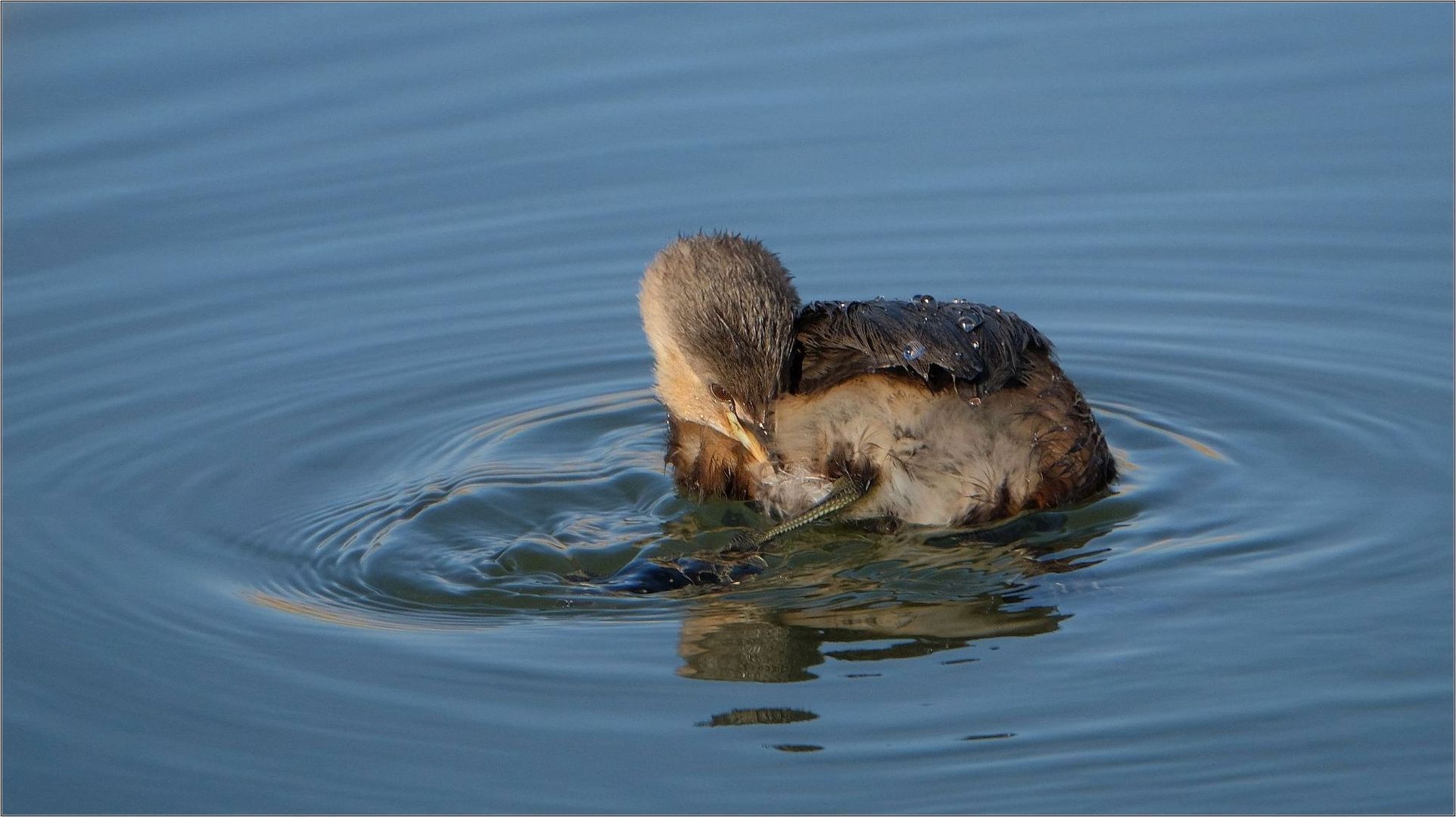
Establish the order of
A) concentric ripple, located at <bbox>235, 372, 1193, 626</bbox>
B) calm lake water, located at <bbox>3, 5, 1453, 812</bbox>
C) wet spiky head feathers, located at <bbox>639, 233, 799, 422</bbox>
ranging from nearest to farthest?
calm lake water, located at <bbox>3, 5, 1453, 812</bbox> < concentric ripple, located at <bbox>235, 372, 1193, 626</bbox> < wet spiky head feathers, located at <bbox>639, 233, 799, 422</bbox>

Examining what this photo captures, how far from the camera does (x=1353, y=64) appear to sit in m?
10.4

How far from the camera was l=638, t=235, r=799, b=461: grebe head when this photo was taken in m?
6.14

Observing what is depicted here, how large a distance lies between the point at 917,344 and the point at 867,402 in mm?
227

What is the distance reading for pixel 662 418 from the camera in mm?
7652

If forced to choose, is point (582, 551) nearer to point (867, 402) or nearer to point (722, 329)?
point (722, 329)

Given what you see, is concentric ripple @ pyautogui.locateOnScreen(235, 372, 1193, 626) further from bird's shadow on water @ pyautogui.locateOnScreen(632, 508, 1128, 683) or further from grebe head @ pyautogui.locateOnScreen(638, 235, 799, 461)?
grebe head @ pyautogui.locateOnScreen(638, 235, 799, 461)

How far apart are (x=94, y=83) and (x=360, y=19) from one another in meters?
1.61

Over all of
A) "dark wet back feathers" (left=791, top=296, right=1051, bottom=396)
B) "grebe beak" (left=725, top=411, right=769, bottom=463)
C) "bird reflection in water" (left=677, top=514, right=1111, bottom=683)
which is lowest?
"bird reflection in water" (left=677, top=514, right=1111, bottom=683)

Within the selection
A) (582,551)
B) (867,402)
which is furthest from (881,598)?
(582,551)

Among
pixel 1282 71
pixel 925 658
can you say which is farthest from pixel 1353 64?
pixel 925 658

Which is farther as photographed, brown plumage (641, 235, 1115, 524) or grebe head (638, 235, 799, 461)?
grebe head (638, 235, 799, 461)

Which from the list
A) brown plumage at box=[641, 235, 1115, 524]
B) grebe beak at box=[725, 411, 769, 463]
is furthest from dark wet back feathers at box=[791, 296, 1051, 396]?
grebe beak at box=[725, 411, 769, 463]

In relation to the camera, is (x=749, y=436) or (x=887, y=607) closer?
(x=887, y=607)

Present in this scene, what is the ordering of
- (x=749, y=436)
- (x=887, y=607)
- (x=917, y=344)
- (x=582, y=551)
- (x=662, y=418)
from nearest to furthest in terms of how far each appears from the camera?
(x=887, y=607) < (x=917, y=344) < (x=582, y=551) < (x=749, y=436) < (x=662, y=418)
